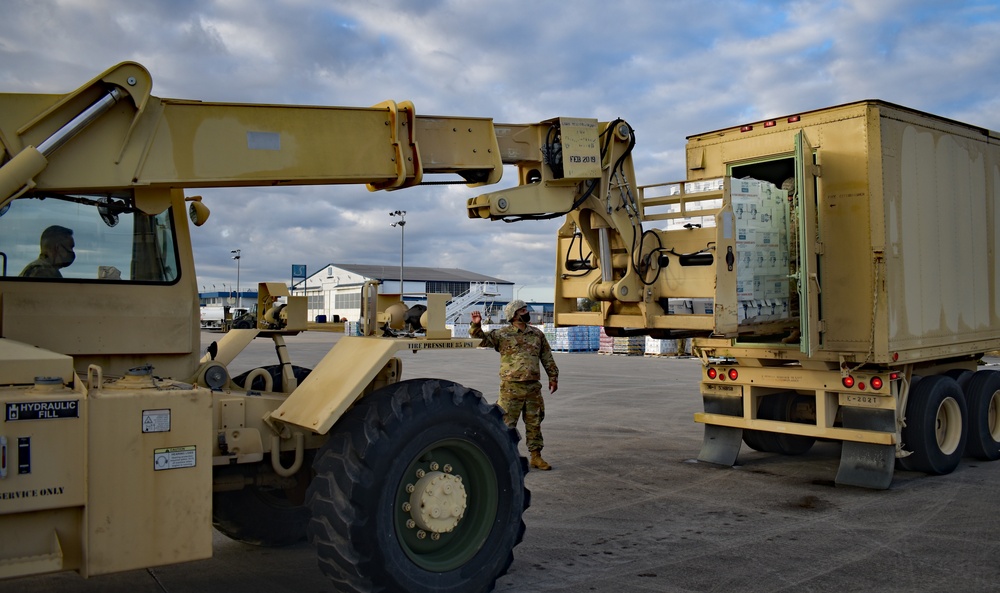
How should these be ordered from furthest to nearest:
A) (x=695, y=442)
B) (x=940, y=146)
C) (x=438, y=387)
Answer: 1. (x=695, y=442)
2. (x=940, y=146)
3. (x=438, y=387)

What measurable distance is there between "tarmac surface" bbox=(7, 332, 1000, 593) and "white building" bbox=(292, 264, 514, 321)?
77.0 inches

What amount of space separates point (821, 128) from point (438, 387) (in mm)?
5995

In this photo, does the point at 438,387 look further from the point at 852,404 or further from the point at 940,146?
the point at 940,146

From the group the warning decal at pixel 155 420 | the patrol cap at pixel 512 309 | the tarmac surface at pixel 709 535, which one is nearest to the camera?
the warning decal at pixel 155 420

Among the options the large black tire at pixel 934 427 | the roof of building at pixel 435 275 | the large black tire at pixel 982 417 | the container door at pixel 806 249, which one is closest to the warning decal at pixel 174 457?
the container door at pixel 806 249

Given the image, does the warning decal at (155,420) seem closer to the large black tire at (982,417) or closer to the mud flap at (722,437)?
the mud flap at (722,437)

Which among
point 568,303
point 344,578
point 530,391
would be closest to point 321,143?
point 344,578

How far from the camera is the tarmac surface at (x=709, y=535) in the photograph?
5.60 m

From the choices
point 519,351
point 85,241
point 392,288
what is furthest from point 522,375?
point 392,288

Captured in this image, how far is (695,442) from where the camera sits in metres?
11.5

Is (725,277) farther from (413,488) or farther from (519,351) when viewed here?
(413,488)

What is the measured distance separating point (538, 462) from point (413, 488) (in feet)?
15.9

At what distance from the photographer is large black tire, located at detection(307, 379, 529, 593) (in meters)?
4.57

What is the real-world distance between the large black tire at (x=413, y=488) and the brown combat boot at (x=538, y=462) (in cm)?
419
